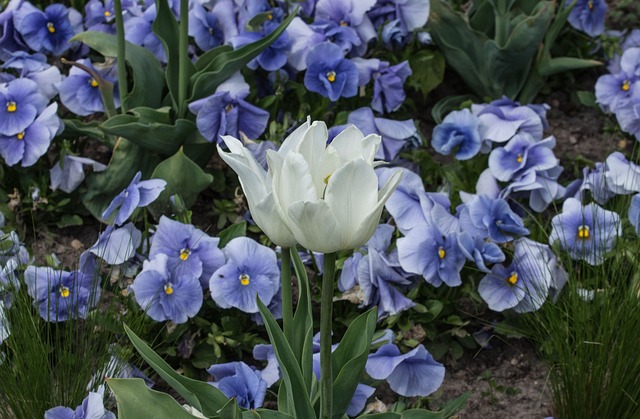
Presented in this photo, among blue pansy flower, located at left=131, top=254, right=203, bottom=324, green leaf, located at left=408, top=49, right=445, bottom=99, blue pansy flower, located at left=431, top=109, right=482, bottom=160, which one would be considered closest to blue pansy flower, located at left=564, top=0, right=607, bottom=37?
green leaf, located at left=408, top=49, right=445, bottom=99

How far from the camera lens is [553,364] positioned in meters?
1.91

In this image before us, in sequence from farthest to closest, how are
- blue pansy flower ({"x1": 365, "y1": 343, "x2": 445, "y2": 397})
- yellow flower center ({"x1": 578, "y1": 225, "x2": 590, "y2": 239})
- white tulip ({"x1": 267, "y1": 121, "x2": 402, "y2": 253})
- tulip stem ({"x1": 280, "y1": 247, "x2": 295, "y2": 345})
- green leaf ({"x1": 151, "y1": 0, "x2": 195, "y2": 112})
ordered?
green leaf ({"x1": 151, "y1": 0, "x2": 195, "y2": 112}) → yellow flower center ({"x1": 578, "y1": 225, "x2": 590, "y2": 239}) → blue pansy flower ({"x1": 365, "y1": 343, "x2": 445, "y2": 397}) → tulip stem ({"x1": 280, "y1": 247, "x2": 295, "y2": 345}) → white tulip ({"x1": 267, "y1": 121, "x2": 402, "y2": 253})

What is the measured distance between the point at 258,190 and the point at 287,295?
252 millimetres

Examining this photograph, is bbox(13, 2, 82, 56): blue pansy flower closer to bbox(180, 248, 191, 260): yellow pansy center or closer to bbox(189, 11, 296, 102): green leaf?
bbox(189, 11, 296, 102): green leaf

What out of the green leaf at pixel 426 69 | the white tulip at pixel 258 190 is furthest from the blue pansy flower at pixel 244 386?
the green leaf at pixel 426 69

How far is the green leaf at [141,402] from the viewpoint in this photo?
148 cm

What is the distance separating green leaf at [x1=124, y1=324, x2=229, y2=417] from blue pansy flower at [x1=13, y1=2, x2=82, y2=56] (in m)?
1.54

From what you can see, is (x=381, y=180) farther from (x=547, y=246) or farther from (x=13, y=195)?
(x=13, y=195)

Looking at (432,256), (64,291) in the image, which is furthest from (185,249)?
(432,256)

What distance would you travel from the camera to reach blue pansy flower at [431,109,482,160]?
2588 mm

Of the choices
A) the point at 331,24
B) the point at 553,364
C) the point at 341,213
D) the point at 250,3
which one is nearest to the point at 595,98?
the point at 331,24

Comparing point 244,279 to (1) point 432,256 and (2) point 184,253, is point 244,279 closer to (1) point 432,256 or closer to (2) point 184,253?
(2) point 184,253

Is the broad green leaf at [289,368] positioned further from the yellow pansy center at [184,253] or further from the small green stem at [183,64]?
the small green stem at [183,64]

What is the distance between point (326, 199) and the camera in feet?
4.09
